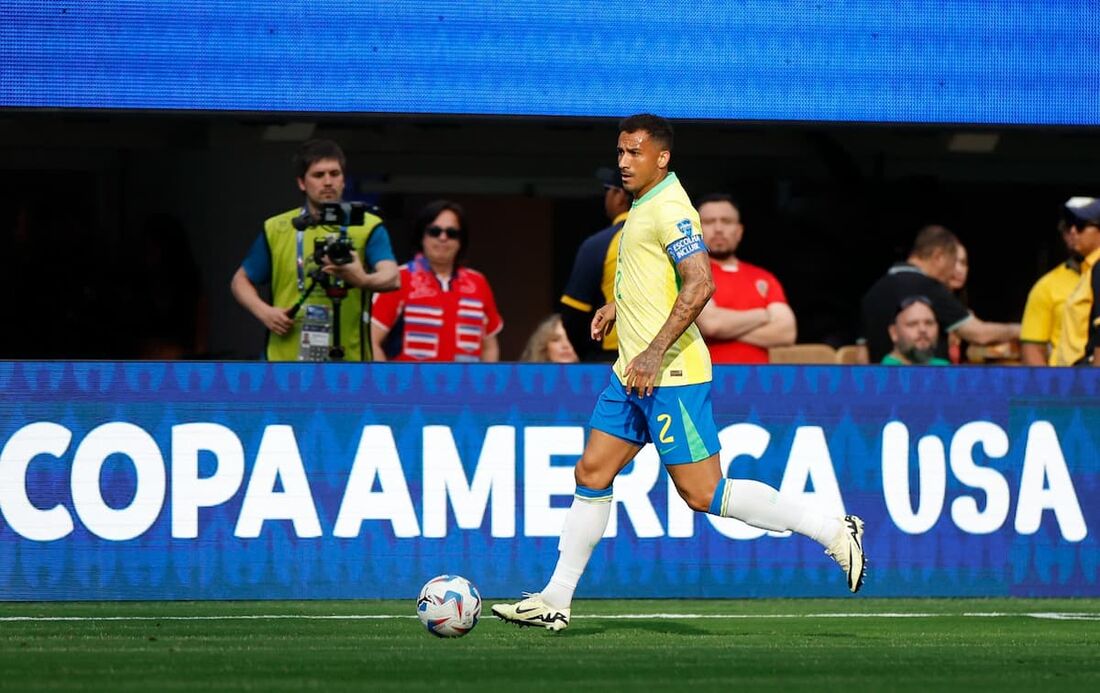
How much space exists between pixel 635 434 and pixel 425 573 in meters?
2.32

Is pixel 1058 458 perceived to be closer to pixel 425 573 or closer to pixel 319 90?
pixel 425 573

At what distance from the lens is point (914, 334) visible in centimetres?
1097

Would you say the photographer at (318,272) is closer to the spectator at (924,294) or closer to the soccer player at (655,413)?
the soccer player at (655,413)

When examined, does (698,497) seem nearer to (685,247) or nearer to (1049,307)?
(685,247)

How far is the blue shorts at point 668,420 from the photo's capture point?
7965 millimetres

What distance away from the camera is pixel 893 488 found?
1030 cm

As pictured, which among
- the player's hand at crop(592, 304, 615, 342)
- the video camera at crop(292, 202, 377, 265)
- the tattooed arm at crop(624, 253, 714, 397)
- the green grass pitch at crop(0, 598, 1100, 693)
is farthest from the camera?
the video camera at crop(292, 202, 377, 265)

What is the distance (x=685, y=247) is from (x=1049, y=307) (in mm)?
4313

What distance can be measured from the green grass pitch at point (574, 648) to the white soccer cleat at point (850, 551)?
0.26 meters

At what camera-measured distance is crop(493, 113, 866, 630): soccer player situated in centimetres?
796

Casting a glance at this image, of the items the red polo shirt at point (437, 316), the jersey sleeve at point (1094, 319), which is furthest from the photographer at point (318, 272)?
the jersey sleeve at point (1094, 319)

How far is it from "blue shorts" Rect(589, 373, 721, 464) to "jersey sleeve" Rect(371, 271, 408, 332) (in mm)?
3234

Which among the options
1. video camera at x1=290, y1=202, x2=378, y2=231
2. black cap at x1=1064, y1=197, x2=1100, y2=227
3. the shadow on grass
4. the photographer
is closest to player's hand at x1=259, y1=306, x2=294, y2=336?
the photographer

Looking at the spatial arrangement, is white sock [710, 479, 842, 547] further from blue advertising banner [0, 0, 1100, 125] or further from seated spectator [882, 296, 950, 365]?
blue advertising banner [0, 0, 1100, 125]
